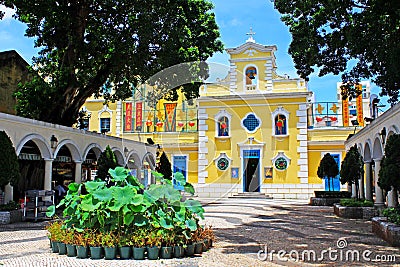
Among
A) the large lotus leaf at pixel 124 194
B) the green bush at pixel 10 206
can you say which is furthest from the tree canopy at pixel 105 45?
the large lotus leaf at pixel 124 194

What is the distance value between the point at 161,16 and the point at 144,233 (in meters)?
9.35

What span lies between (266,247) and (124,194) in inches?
119

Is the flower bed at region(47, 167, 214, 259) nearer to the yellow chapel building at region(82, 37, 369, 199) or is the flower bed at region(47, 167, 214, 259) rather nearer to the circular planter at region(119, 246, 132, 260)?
the circular planter at region(119, 246, 132, 260)

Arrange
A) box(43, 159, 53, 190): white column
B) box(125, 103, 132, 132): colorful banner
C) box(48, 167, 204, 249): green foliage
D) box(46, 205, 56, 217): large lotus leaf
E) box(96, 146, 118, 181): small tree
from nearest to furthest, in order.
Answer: box(48, 167, 204, 249): green foliage
box(46, 205, 56, 217): large lotus leaf
box(43, 159, 53, 190): white column
box(96, 146, 118, 181): small tree
box(125, 103, 132, 132): colorful banner

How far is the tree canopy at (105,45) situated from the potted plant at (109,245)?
838 cm

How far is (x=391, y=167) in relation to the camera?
1079cm

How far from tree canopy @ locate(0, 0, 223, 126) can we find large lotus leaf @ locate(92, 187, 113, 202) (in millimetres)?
7593

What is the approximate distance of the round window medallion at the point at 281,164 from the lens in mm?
25750

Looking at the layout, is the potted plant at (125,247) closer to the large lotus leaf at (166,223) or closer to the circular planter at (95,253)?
the circular planter at (95,253)

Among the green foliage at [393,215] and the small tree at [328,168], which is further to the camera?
the small tree at [328,168]

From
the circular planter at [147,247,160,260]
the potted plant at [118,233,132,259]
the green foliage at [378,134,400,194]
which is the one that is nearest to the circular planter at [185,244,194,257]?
the circular planter at [147,247,160,260]

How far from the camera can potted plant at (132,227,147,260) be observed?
7.34m

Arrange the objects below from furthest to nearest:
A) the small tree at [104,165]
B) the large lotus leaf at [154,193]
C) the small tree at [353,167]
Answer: the small tree at [353,167] → the small tree at [104,165] → the large lotus leaf at [154,193]

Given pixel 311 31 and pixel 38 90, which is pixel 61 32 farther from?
pixel 311 31
